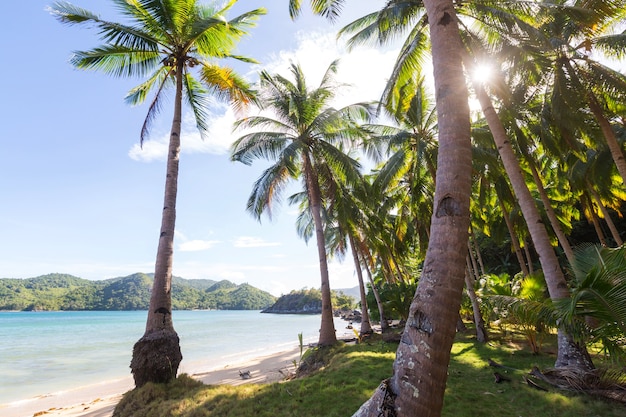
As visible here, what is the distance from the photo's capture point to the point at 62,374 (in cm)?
1585

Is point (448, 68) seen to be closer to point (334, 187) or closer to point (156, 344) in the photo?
point (156, 344)

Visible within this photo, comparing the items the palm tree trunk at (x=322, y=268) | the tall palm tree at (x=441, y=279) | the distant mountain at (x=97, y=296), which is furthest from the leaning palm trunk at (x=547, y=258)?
the distant mountain at (x=97, y=296)

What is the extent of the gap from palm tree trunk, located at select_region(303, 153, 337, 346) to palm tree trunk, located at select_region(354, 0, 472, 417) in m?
10.0

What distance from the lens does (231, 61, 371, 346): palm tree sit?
1269 centimetres

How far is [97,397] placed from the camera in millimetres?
11242

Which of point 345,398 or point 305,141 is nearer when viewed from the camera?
point 345,398

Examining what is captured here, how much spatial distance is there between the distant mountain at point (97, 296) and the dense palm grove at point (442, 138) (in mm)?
90813

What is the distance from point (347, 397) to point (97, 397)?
10.9 m

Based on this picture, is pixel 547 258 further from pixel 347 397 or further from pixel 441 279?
pixel 441 279

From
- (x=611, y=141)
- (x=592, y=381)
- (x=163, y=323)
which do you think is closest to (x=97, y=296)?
(x=163, y=323)

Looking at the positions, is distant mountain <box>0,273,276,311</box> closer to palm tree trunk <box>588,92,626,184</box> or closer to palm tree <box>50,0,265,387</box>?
palm tree <box>50,0,265,387</box>

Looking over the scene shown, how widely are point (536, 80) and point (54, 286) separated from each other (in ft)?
549

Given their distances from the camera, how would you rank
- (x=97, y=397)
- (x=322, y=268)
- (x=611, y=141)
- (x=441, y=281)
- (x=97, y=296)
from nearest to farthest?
(x=441, y=281), (x=611, y=141), (x=97, y=397), (x=322, y=268), (x=97, y=296)

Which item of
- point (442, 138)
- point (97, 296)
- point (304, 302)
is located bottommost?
point (304, 302)
